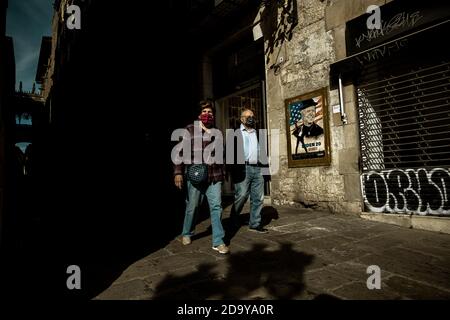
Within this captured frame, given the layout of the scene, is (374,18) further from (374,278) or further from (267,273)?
(267,273)

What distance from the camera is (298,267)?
3109 millimetres

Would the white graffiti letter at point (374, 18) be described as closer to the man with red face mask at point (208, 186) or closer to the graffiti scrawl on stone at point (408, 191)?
the graffiti scrawl on stone at point (408, 191)

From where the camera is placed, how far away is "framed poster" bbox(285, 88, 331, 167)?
6.16 meters

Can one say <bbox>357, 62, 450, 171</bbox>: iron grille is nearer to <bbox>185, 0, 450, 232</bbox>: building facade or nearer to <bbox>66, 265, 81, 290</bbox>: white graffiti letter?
<bbox>185, 0, 450, 232</bbox>: building facade

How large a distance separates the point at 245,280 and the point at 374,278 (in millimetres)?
1191

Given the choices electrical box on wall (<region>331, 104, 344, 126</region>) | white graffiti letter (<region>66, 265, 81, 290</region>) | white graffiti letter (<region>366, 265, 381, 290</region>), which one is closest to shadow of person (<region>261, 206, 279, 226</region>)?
electrical box on wall (<region>331, 104, 344, 126</region>)

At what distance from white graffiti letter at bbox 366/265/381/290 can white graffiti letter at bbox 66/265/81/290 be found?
2.65 metres

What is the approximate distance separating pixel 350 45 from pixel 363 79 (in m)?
0.69

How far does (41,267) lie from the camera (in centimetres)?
345

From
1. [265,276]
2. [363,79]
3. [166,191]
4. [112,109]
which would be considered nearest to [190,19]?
[112,109]

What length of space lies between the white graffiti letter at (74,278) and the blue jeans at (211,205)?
141 cm

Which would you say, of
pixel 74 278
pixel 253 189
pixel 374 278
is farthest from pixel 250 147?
pixel 74 278
